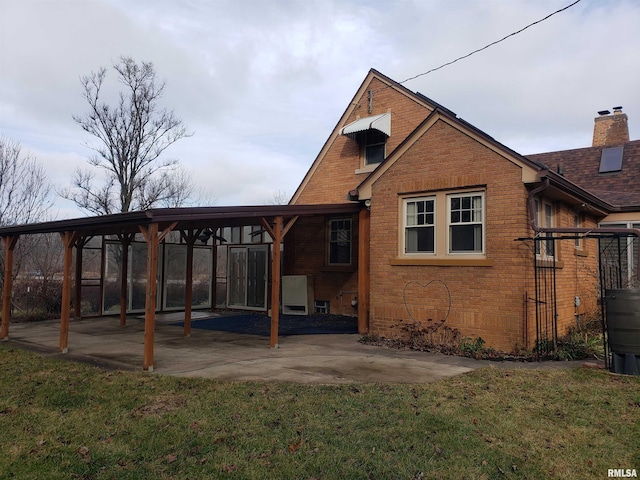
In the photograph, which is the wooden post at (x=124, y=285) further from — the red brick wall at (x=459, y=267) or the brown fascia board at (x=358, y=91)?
the red brick wall at (x=459, y=267)

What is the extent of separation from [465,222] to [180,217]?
5698mm

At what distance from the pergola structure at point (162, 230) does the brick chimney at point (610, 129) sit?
44.3 ft

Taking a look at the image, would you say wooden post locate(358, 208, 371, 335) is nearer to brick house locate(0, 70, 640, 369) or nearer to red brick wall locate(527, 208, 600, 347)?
brick house locate(0, 70, 640, 369)

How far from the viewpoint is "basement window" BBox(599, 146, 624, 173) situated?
16.8 metres

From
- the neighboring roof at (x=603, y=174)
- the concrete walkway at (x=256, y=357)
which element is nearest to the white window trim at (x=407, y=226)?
the concrete walkway at (x=256, y=357)

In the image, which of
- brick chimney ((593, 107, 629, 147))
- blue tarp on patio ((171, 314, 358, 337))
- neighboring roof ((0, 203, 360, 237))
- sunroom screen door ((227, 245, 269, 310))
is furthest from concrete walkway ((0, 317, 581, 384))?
brick chimney ((593, 107, 629, 147))

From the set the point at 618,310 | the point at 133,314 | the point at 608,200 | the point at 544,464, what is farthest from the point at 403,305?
the point at 133,314

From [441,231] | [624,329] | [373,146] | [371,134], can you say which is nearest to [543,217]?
[441,231]

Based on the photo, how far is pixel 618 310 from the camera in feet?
23.9

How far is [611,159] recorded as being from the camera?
17.3 meters

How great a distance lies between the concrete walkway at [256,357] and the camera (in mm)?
7605

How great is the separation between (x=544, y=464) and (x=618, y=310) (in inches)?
156

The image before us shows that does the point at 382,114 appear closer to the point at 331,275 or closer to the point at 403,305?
the point at 331,275

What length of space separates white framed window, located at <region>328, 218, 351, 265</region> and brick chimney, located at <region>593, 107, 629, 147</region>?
11740 millimetres
